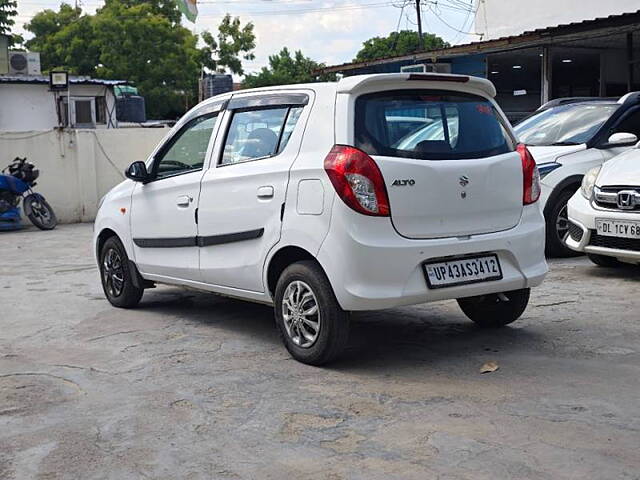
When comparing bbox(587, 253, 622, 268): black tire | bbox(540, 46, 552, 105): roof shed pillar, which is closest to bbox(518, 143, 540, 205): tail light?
bbox(587, 253, 622, 268): black tire

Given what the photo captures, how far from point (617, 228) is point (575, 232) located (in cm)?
57

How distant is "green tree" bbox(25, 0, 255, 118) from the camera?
52500 millimetres

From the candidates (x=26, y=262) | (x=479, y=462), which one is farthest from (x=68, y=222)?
(x=479, y=462)

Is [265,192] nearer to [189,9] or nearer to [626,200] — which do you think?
[626,200]

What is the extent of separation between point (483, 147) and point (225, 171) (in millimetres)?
1791

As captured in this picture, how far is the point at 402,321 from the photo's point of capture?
6672mm

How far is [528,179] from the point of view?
5781 millimetres

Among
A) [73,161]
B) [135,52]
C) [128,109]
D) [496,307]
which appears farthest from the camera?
[135,52]

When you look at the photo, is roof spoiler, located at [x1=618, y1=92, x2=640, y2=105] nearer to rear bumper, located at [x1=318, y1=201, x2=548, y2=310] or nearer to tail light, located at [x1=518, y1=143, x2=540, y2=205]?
tail light, located at [x1=518, y1=143, x2=540, y2=205]

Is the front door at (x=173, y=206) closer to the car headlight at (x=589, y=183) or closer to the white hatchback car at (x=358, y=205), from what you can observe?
the white hatchback car at (x=358, y=205)

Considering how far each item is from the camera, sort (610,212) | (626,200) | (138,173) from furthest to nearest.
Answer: (610,212)
(626,200)
(138,173)

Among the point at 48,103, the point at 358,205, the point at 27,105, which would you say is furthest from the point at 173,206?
the point at 48,103

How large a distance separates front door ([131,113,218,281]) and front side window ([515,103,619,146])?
→ 497 cm

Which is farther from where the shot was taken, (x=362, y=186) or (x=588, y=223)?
→ (x=588, y=223)
